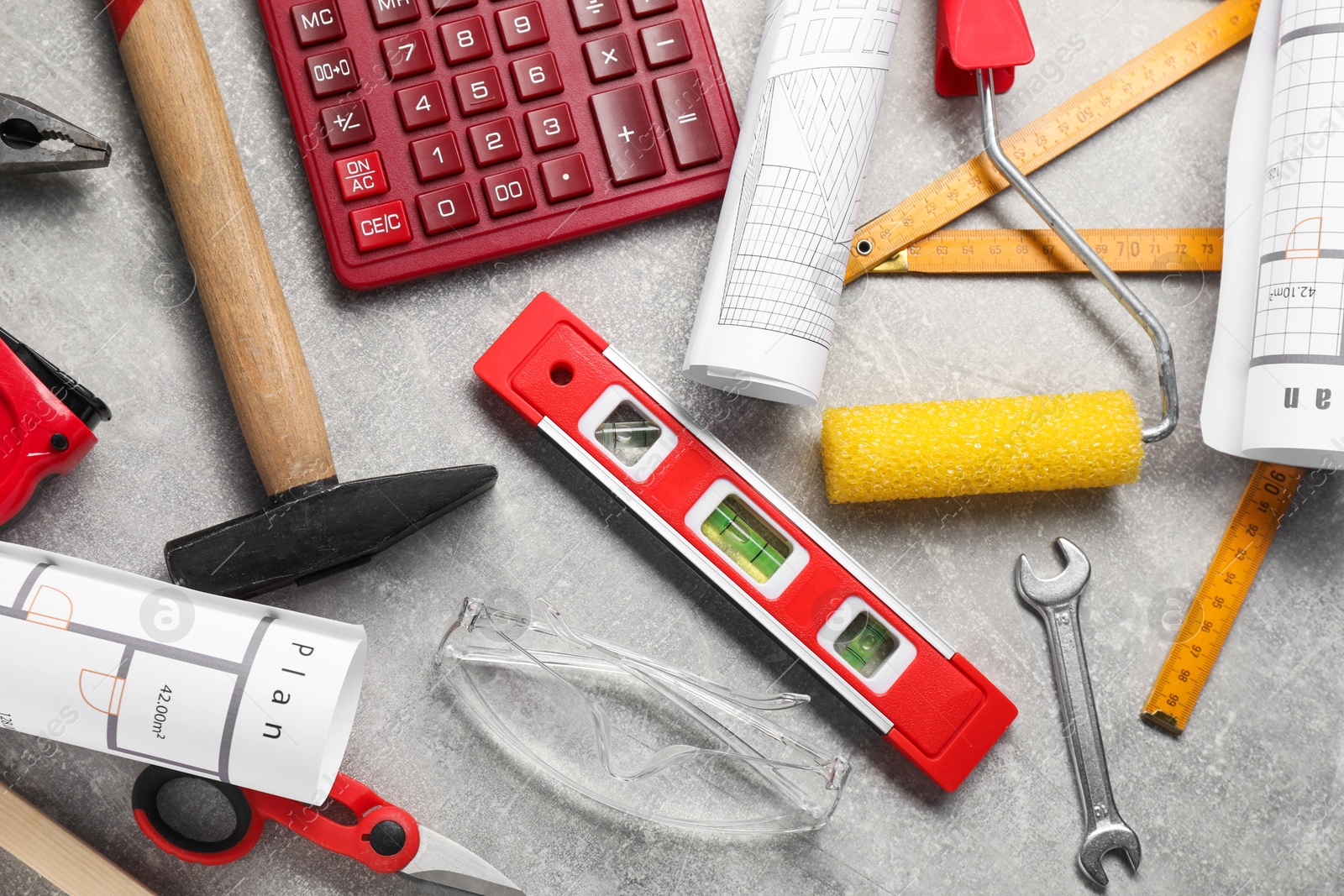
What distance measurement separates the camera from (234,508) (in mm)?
798

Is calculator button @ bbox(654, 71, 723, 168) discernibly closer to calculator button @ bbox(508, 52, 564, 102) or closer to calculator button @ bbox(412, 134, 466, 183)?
calculator button @ bbox(508, 52, 564, 102)

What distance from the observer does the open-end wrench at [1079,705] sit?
804 mm

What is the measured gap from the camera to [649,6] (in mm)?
768

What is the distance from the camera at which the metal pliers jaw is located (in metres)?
0.73

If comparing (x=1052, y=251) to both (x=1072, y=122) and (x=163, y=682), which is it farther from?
(x=163, y=682)

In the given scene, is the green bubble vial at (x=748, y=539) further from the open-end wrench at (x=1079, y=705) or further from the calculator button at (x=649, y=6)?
the calculator button at (x=649, y=6)

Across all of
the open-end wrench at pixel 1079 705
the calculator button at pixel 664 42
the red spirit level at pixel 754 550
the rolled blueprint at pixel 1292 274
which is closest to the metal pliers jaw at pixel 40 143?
the red spirit level at pixel 754 550

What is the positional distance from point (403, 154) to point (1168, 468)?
80 cm

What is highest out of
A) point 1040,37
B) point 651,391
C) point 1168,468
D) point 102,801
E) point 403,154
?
point 403,154

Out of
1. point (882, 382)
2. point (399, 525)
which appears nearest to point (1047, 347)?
point (882, 382)

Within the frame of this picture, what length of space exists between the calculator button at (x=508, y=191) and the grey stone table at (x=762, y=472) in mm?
62

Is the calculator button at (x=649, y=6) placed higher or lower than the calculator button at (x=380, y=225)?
higher

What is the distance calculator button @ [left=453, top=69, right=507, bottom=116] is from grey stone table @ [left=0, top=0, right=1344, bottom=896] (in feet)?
0.46

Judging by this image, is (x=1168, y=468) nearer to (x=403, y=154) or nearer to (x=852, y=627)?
(x=852, y=627)
